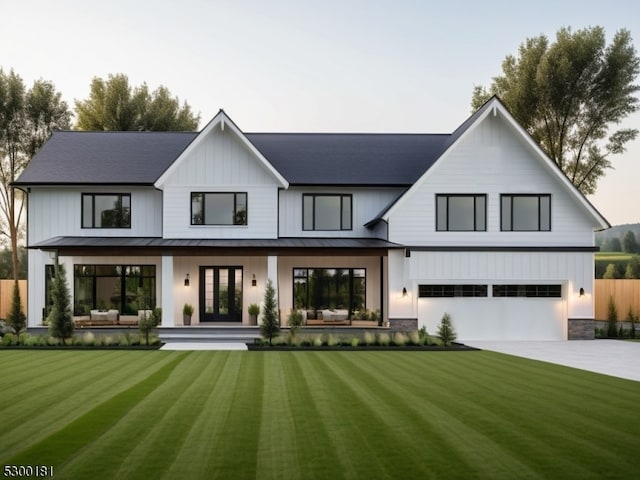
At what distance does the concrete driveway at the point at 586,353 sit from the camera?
15606 millimetres

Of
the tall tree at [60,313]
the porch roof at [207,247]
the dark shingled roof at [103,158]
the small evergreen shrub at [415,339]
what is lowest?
the small evergreen shrub at [415,339]

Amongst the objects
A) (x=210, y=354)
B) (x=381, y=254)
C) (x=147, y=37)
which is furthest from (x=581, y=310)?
(x=147, y=37)

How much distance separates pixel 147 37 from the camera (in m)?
30.2

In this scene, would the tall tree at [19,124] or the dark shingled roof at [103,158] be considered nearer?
the dark shingled roof at [103,158]

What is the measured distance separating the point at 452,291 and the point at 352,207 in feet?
19.5

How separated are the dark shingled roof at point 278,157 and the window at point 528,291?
637cm

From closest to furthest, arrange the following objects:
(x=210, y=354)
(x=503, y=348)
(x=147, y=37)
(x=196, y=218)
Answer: (x=210, y=354) < (x=503, y=348) < (x=196, y=218) < (x=147, y=37)

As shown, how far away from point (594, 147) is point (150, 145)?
26.8 metres

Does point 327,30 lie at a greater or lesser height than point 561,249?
greater

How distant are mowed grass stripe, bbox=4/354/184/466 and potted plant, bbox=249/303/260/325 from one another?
13.2 m

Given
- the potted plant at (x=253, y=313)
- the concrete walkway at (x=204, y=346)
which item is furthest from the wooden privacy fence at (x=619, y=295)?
the concrete walkway at (x=204, y=346)

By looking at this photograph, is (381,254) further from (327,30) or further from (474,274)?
(327,30)

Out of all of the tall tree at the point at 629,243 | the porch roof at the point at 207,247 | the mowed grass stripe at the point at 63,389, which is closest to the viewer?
the mowed grass stripe at the point at 63,389

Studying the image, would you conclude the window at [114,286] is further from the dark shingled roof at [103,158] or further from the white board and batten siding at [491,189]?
the white board and batten siding at [491,189]
